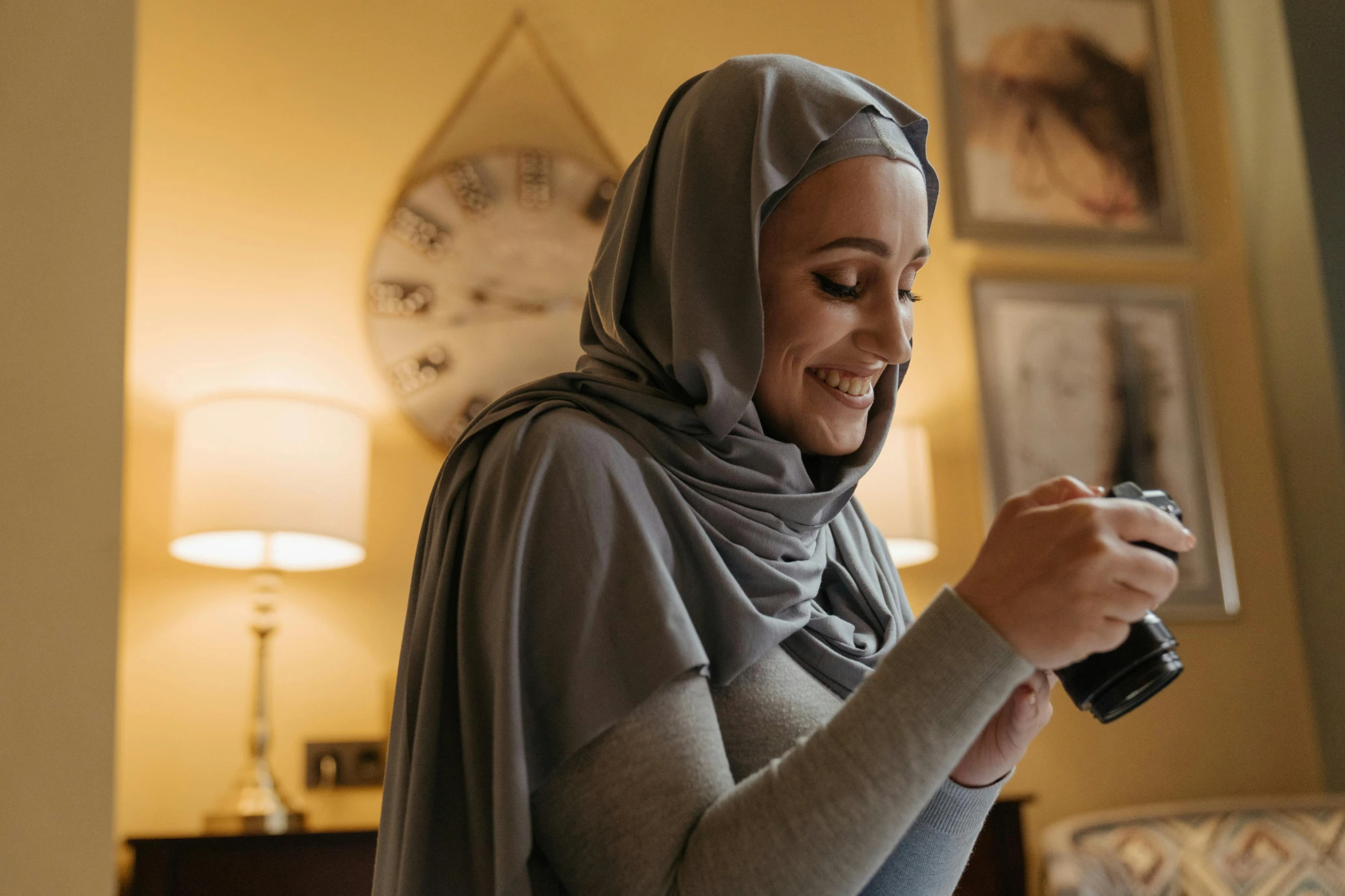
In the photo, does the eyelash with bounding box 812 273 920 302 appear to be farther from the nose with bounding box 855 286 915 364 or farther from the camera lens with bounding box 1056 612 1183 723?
the camera lens with bounding box 1056 612 1183 723

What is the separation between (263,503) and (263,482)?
0.04 meters

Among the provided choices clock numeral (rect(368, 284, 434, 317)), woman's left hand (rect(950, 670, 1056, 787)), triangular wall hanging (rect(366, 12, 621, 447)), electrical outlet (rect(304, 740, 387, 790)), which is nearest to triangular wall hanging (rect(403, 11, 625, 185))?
triangular wall hanging (rect(366, 12, 621, 447))

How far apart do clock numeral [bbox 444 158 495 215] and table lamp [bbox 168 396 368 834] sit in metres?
0.72

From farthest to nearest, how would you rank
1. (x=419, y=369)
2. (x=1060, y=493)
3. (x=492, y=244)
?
(x=492, y=244)
(x=419, y=369)
(x=1060, y=493)

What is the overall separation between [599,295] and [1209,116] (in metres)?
3.14

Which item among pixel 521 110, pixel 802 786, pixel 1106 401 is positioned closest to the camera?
pixel 802 786

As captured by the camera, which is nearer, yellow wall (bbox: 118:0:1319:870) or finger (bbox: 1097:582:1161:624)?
finger (bbox: 1097:582:1161:624)

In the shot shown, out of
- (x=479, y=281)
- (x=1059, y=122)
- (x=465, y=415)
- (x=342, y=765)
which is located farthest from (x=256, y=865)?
(x=1059, y=122)

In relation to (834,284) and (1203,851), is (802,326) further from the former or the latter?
(1203,851)

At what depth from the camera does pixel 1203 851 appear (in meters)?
2.62

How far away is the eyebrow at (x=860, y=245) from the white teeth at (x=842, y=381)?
11cm

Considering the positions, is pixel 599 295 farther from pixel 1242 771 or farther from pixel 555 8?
pixel 1242 771

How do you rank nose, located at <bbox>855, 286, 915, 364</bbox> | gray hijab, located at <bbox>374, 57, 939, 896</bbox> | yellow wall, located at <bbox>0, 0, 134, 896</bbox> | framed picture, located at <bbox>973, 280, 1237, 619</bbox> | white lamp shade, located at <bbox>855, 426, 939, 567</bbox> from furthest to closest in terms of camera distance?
framed picture, located at <bbox>973, 280, 1237, 619</bbox> < white lamp shade, located at <bbox>855, 426, 939, 567</bbox> < yellow wall, located at <bbox>0, 0, 134, 896</bbox> < nose, located at <bbox>855, 286, 915, 364</bbox> < gray hijab, located at <bbox>374, 57, 939, 896</bbox>

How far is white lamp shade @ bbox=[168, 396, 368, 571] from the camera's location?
7.62ft
